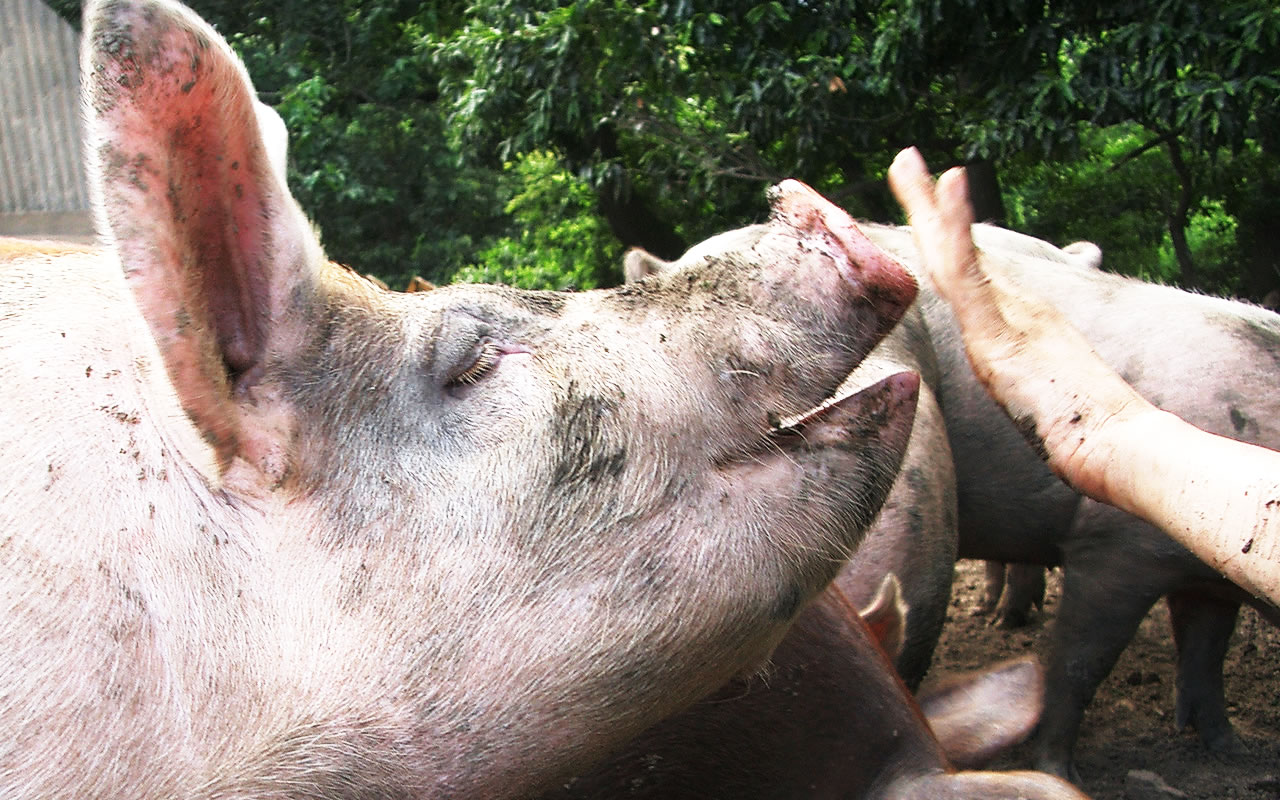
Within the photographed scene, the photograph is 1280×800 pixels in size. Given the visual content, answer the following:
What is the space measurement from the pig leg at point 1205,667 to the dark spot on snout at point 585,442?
14.2ft

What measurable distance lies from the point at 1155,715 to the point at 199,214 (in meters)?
5.58

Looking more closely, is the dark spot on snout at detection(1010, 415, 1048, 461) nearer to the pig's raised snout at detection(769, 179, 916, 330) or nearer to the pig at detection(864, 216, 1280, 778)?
the pig's raised snout at detection(769, 179, 916, 330)

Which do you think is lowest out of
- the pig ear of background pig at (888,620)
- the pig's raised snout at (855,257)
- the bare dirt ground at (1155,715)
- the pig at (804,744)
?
the bare dirt ground at (1155,715)

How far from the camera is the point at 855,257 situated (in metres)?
2.04

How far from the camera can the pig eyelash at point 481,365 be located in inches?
77.9

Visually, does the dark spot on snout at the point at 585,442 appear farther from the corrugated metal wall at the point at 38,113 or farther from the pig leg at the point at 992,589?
the corrugated metal wall at the point at 38,113

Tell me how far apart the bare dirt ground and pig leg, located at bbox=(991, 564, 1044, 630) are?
0.25ft

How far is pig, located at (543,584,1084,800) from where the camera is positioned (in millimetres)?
2123

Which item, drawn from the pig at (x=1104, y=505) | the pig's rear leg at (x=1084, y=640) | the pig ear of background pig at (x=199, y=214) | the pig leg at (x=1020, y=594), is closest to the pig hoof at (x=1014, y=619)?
the pig leg at (x=1020, y=594)

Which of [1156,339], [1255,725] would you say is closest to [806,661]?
[1156,339]

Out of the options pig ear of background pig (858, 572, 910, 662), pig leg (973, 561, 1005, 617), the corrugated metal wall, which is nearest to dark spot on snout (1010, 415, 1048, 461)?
pig ear of background pig (858, 572, 910, 662)

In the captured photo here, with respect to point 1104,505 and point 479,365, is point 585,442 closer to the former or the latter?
point 479,365

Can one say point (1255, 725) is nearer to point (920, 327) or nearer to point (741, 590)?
point (920, 327)

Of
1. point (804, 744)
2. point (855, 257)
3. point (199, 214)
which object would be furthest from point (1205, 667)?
point (199, 214)
